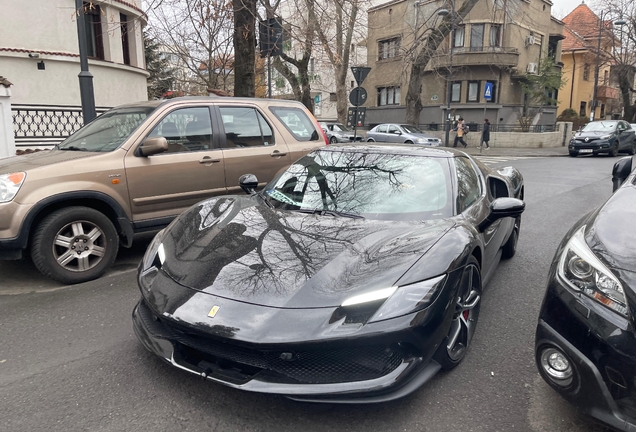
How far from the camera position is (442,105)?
3250cm

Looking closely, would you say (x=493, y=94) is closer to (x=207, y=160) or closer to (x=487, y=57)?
(x=487, y=57)

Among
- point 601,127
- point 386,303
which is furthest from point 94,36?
point 601,127

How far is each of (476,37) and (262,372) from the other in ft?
109

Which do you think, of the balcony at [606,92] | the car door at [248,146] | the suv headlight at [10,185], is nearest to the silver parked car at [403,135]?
the car door at [248,146]

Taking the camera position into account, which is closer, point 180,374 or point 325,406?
point 325,406

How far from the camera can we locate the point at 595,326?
2.08 meters

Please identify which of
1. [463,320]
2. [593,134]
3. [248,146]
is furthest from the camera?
[593,134]

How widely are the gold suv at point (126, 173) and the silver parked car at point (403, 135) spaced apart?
57.6 ft

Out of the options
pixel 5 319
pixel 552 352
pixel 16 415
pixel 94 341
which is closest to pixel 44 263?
pixel 5 319

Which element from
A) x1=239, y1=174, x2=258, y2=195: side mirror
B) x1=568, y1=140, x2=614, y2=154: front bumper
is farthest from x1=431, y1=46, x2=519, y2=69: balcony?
x1=239, y1=174, x2=258, y2=195: side mirror

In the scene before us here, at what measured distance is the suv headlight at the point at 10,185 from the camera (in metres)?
4.09

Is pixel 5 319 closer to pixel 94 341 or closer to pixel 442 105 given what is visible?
pixel 94 341

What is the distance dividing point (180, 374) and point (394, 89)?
3519cm

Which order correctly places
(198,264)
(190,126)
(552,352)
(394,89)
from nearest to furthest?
(552,352), (198,264), (190,126), (394,89)
